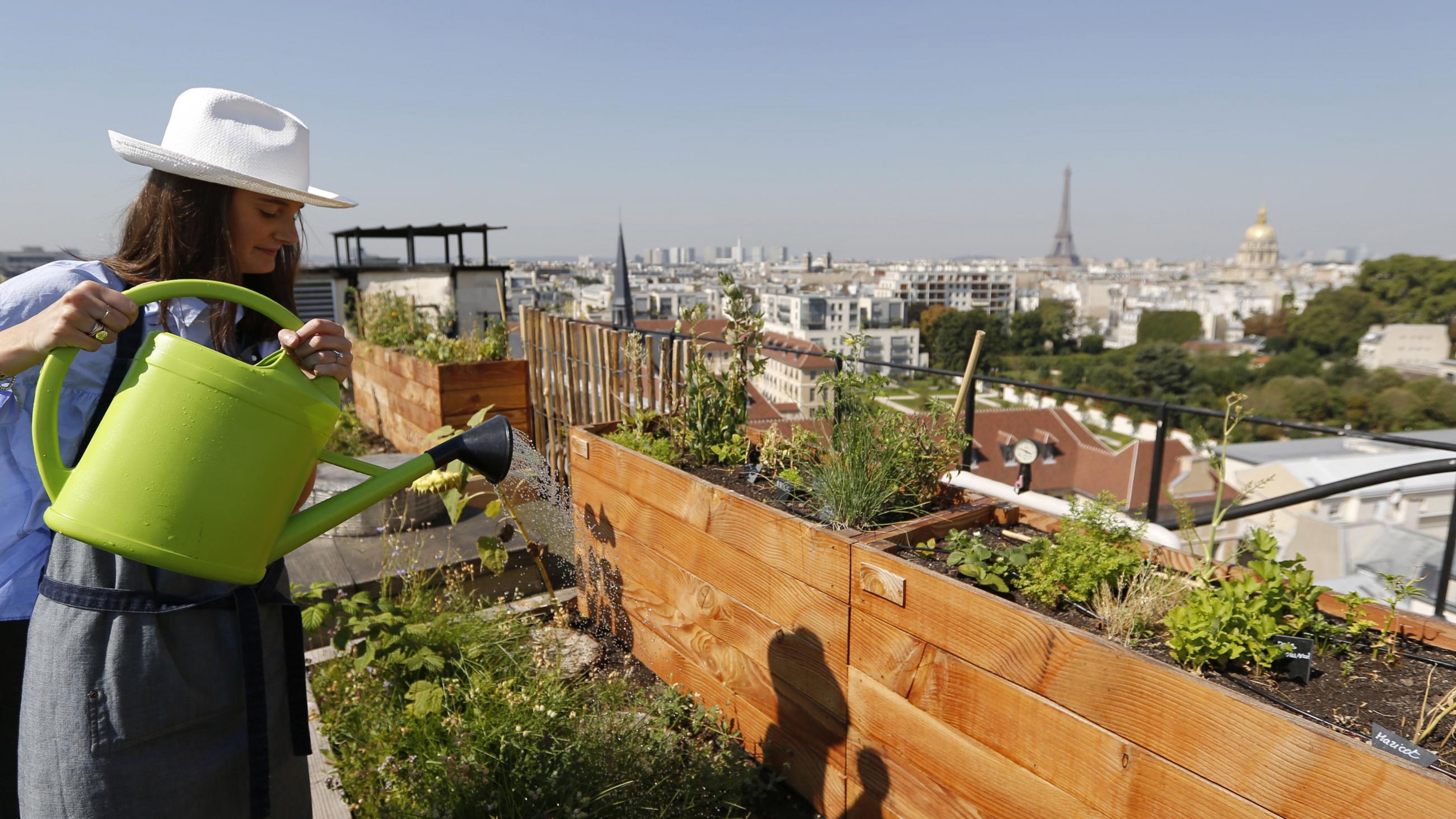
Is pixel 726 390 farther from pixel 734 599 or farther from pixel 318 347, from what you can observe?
pixel 318 347

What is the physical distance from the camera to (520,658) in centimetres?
238

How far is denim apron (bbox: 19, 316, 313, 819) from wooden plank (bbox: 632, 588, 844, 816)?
1.23m

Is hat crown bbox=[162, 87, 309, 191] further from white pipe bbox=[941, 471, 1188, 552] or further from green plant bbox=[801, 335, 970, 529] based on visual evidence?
white pipe bbox=[941, 471, 1188, 552]

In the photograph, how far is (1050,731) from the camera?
1279 millimetres

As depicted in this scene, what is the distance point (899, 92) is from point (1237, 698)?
174ft

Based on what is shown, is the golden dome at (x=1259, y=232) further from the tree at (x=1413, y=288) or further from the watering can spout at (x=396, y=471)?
the watering can spout at (x=396, y=471)

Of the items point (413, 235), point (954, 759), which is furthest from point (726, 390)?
point (413, 235)

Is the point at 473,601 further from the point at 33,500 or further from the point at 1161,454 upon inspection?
the point at 1161,454

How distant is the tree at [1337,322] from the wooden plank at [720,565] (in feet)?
244

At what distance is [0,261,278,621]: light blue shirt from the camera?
98 centimetres

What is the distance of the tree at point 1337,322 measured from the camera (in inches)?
2391

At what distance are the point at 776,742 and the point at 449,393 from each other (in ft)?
10.0

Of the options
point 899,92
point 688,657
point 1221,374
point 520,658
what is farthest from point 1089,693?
point 1221,374

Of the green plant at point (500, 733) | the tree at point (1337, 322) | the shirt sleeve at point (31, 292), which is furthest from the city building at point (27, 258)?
the tree at point (1337, 322)
